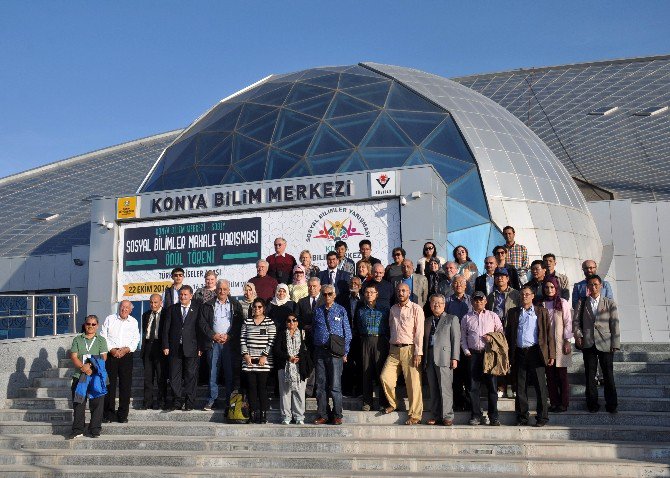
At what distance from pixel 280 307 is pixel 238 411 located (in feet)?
4.67

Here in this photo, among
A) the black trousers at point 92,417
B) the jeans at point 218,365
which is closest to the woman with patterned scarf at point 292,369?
the jeans at point 218,365

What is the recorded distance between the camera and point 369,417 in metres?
9.71

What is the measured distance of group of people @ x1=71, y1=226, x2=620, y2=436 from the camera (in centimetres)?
941

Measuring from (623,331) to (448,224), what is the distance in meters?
7.74

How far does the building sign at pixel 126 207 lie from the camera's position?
1588 cm

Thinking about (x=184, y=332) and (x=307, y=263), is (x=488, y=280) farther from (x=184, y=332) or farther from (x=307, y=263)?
(x=184, y=332)

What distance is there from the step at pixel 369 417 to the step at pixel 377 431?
10cm

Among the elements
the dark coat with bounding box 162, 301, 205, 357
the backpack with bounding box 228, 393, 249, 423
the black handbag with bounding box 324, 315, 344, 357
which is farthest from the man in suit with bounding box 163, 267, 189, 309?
the black handbag with bounding box 324, 315, 344, 357

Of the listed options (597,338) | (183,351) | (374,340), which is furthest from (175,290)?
(597,338)

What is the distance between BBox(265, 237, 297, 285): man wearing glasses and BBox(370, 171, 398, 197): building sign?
3153 millimetres

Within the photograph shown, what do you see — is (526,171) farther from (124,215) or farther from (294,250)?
(124,215)

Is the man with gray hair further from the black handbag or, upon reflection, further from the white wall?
the white wall

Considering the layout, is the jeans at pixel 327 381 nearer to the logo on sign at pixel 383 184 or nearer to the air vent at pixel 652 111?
the logo on sign at pixel 383 184

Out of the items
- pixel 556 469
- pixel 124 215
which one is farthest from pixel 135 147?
pixel 556 469
